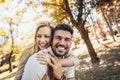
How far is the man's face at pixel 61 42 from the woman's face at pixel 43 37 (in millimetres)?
533

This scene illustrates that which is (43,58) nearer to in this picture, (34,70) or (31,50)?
(34,70)

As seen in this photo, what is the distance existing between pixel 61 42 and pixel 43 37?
76 cm

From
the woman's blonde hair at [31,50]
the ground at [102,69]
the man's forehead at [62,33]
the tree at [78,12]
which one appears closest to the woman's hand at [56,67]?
the man's forehead at [62,33]

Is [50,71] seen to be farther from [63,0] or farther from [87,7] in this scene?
[87,7]

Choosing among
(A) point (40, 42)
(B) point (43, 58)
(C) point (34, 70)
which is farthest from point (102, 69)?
(C) point (34, 70)

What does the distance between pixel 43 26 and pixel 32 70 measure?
1361 millimetres

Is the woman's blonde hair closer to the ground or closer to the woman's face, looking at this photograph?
the woman's face

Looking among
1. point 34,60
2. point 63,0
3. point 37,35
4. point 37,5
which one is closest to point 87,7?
point 63,0

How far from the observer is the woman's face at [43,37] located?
3.77 meters

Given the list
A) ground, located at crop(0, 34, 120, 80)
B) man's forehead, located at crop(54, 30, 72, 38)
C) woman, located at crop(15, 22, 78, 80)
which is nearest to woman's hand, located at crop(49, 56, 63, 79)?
man's forehead, located at crop(54, 30, 72, 38)

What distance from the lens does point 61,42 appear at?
3.12 meters

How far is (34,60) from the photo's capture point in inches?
108

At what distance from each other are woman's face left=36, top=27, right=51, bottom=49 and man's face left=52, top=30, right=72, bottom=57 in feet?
1.75

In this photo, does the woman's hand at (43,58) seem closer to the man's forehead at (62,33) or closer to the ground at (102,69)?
the man's forehead at (62,33)
